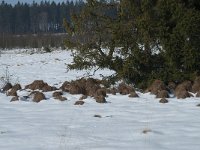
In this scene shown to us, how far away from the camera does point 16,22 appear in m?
139

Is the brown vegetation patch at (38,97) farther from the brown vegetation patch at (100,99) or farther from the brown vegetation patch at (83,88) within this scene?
the brown vegetation patch at (100,99)

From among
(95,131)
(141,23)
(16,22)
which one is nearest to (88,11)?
(141,23)

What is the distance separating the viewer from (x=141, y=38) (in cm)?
1291

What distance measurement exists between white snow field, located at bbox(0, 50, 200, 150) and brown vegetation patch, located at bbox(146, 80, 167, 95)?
0.31 m

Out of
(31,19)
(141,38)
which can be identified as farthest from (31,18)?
(141,38)

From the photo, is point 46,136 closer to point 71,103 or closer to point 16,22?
point 71,103

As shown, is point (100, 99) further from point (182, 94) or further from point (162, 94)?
point (182, 94)

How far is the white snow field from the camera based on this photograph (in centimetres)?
695

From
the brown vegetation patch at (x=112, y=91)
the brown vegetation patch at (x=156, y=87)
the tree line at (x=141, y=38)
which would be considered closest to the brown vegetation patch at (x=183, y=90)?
the brown vegetation patch at (x=156, y=87)

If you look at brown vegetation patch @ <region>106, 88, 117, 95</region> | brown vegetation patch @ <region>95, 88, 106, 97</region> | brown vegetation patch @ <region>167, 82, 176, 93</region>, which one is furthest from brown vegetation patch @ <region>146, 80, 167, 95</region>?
brown vegetation patch @ <region>95, 88, 106, 97</region>

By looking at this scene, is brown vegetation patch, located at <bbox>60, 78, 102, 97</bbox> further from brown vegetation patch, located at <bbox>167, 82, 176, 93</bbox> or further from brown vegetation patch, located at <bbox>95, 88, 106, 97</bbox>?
brown vegetation patch, located at <bbox>167, 82, 176, 93</bbox>

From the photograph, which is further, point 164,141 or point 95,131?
point 95,131

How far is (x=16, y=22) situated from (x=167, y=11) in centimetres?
12932

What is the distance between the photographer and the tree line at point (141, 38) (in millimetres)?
12383
